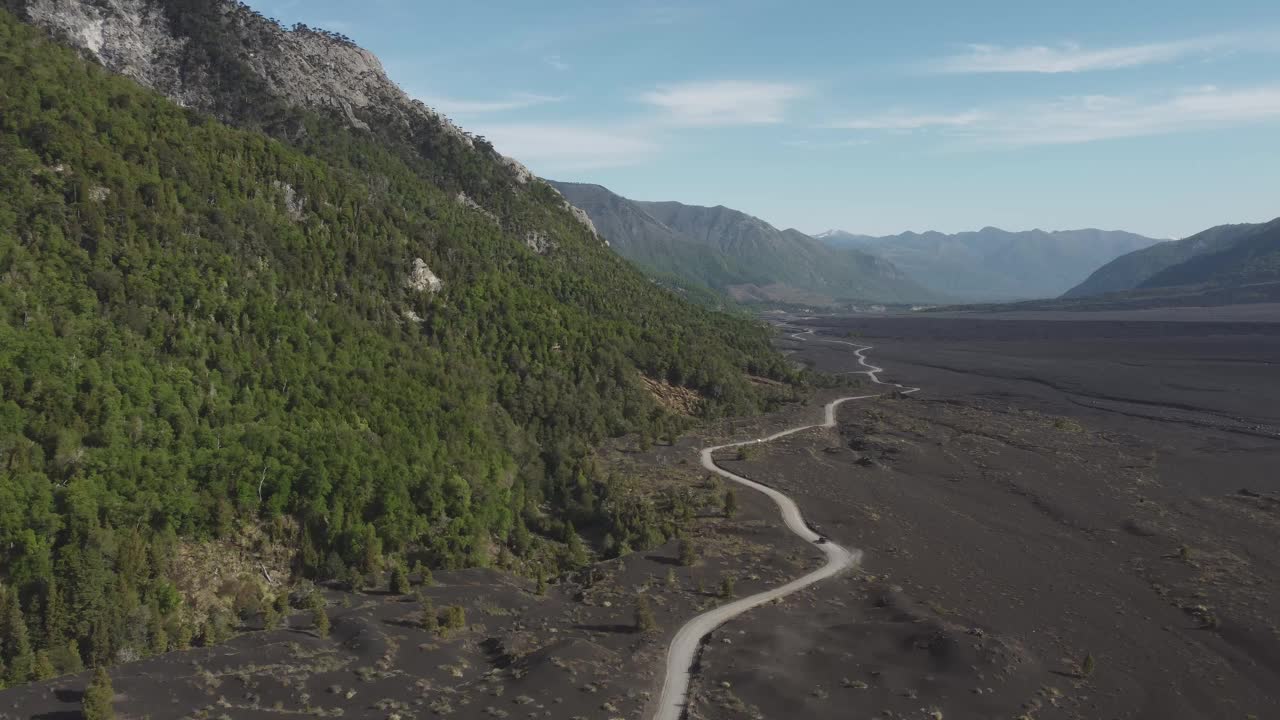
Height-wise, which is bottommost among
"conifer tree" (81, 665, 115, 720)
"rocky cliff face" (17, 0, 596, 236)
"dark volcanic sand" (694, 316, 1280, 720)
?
"dark volcanic sand" (694, 316, 1280, 720)

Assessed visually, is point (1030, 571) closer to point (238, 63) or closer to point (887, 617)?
point (887, 617)

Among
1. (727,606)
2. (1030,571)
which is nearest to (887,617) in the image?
(727,606)

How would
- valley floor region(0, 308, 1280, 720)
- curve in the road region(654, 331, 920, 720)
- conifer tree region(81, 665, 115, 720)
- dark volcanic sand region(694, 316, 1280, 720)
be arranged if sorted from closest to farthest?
conifer tree region(81, 665, 115, 720) < valley floor region(0, 308, 1280, 720) < curve in the road region(654, 331, 920, 720) < dark volcanic sand region(694, 316, 1280, 720)

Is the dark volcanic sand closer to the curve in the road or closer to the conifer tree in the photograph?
the curve in the road

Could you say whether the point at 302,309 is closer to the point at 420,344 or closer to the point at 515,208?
the point at 420,344

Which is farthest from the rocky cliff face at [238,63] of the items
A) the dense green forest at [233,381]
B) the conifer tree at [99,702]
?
the conifer tree at [99,702]

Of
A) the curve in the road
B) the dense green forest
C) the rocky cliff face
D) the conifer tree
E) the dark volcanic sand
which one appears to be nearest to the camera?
the conifer tree

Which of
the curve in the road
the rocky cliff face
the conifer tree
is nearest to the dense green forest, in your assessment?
the conifer tree
